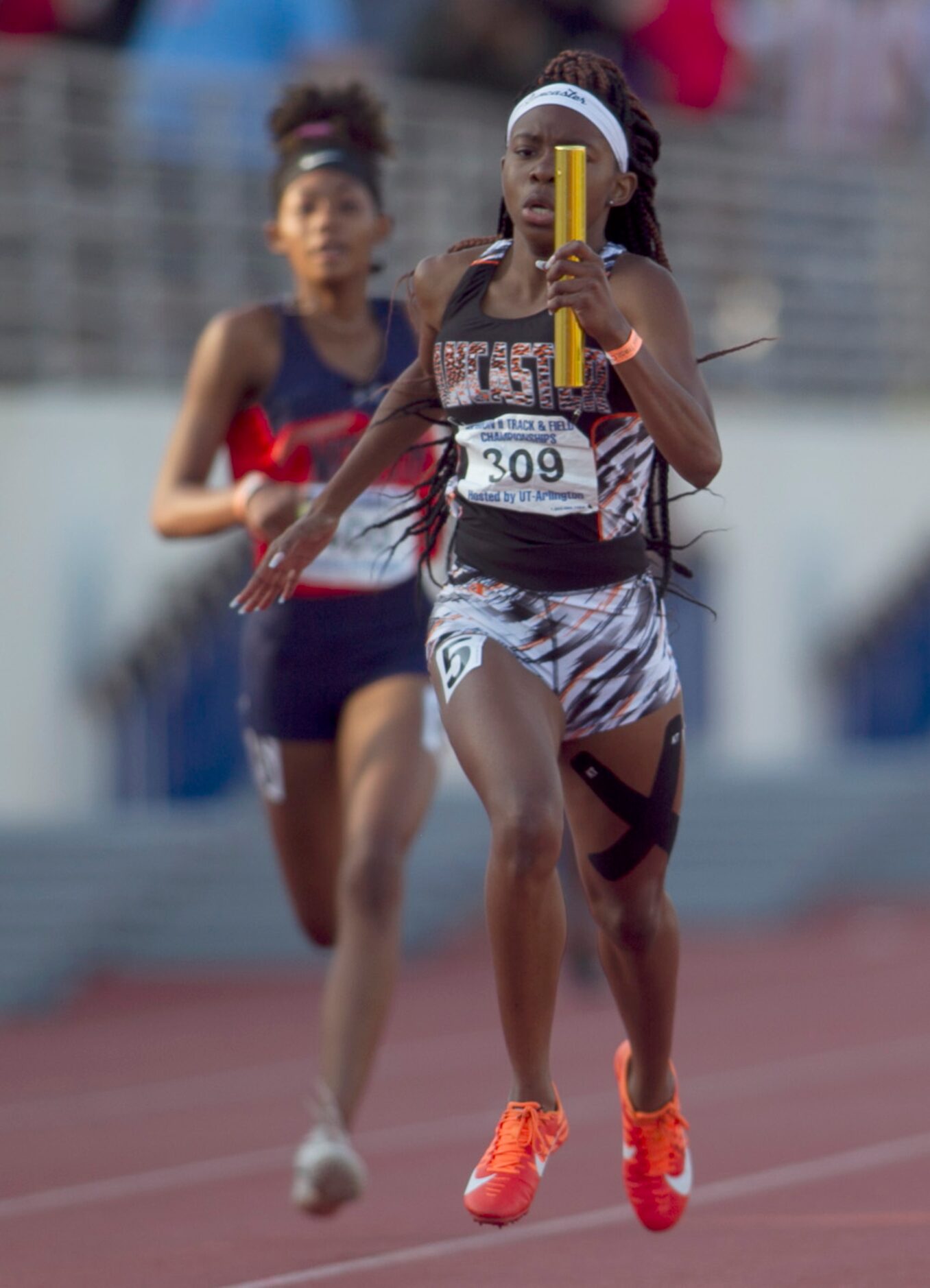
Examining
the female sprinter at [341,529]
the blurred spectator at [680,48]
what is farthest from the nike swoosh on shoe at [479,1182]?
the blurred spectator at [680,48]

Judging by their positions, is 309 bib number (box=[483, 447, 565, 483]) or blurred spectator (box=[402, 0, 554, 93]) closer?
309 bib number (box=[483, 447, 565, 483])

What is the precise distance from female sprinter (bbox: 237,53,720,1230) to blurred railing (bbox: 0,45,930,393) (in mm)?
8915

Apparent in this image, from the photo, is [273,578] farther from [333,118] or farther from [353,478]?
[333,118]

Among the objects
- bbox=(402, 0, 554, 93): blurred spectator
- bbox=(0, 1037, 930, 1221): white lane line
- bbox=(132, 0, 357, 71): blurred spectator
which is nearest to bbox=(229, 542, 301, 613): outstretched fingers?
bbox=(0, 1037, 930, 1221): white lane line

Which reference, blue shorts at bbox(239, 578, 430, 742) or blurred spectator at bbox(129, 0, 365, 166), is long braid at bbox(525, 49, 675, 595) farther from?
blurred spectator at bbox(129, 0, 365, 166)

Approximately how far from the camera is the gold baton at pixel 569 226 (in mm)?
4234

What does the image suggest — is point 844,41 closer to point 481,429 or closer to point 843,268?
point 843,268

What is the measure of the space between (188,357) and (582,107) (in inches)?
Answer: 391

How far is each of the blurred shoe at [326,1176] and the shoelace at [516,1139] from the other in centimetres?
94

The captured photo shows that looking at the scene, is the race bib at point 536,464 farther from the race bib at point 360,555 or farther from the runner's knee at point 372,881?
the race bib at point 360,555

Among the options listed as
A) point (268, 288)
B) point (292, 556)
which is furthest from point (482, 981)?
point (292, 556)

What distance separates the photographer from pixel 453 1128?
26.7ft

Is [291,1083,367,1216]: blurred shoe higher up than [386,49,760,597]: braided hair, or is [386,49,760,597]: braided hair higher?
[386,49,760,597]: braided hair

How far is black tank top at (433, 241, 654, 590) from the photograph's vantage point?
451cm
